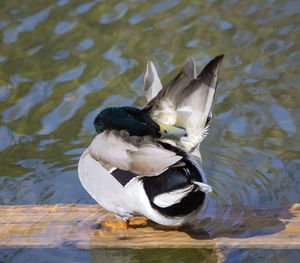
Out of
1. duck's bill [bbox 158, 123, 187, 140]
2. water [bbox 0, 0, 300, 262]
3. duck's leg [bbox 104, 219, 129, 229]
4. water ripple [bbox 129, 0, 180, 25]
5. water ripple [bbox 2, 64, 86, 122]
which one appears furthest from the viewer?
water ripple [bbox 129, 0, 180, 25]

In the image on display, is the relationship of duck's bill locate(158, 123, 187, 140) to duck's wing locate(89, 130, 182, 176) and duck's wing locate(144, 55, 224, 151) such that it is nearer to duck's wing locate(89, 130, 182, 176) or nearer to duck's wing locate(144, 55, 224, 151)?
duck's wing locate(144, 55, 224, 151)

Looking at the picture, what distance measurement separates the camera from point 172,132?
3.56m

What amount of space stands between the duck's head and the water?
0.81 metres

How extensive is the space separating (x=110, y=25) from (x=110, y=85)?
1350mm

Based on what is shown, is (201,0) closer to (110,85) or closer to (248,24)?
(248,24)

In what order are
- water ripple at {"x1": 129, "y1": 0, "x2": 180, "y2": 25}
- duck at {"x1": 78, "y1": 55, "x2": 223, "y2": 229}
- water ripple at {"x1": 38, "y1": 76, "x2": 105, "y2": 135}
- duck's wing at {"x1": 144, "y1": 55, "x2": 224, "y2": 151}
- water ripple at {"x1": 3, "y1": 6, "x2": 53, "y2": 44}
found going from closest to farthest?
1. duck at {"x1": 78, "y1": 55, "x2": 223, "y2": 229}
2. duck's wing at {"x1": 144, "y1": 55, "x2": 224, "y2": 151}
3. water ripple at {"x1": 38, "y1": 76, "x2": 105, "y2": 135}
4. water ripple at {"x1": 3, "y1": 6, "x2": 53, "y2": 44}
5. water ripple at {"x1": 129, "y1": 0, "x2": 180, "y2": 25}

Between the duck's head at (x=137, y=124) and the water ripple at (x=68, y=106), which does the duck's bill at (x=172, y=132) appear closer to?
the duck's head at (x=137, y=124)

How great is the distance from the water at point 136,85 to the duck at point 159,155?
0.46 metres

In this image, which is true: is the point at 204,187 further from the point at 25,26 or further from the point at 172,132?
the point at 25,26

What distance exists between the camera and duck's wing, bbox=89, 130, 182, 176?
10.2 ft

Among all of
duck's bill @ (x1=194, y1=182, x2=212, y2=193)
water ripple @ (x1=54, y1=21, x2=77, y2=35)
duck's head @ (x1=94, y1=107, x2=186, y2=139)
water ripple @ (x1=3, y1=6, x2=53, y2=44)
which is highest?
duck's head @ (x1=94, y1=107, x2=186, y2=139)

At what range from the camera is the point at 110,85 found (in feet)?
19.7

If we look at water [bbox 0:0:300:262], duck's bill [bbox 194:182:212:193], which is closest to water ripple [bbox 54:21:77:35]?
water [bbox 0:0:300:262]

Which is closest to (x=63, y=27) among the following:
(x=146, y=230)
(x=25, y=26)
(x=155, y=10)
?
(x=25, y=26)
